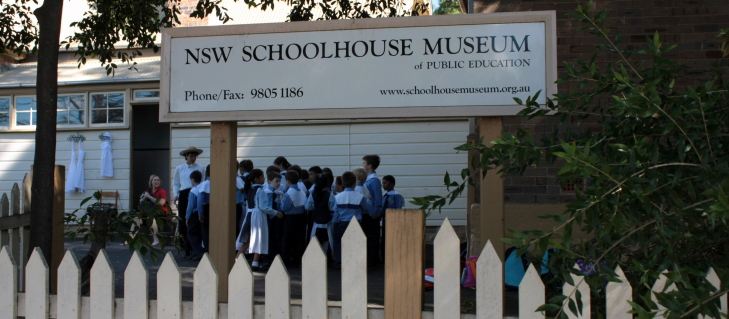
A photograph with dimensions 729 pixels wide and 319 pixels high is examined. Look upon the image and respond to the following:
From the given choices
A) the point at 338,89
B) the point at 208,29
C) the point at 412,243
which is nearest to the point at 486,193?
the point at 412,243

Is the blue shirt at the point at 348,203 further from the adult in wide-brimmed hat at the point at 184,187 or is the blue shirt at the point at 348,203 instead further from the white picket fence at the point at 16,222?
the white picket fence at the point at 16,222

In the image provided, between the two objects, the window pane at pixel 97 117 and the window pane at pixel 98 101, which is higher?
the window pane at pixel 98 101

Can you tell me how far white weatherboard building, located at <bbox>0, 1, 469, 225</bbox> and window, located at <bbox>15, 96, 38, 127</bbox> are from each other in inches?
0.8

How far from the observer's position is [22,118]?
49.4ft

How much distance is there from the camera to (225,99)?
3789mm

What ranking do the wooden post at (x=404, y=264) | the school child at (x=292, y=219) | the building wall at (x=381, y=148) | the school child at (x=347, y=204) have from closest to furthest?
the wooden post at (x=404, y=264) → the school child at (x=347, y=204) → the school child at (x=292, y=219) → the building wall at (x=381, y=148)

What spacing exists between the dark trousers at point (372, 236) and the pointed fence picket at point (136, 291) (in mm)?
5993

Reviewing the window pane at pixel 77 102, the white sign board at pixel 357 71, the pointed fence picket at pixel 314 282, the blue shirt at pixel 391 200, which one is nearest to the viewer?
the pointed fence picket at pixel 314 282

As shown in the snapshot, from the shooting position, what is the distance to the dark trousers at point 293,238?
9.16m

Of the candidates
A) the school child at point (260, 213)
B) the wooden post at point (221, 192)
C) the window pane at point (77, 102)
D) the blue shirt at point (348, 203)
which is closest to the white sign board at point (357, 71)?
the wooden post at point (221, 192)

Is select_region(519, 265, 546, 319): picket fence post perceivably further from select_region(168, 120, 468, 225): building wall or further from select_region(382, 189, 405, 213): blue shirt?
select_region(168, 120, 468, 225): building wall

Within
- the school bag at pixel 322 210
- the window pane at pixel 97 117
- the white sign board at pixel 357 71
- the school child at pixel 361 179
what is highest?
the window pane at pixel 97 117

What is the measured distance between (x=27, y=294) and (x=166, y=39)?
1495 mm

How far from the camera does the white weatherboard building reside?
13219 mm
